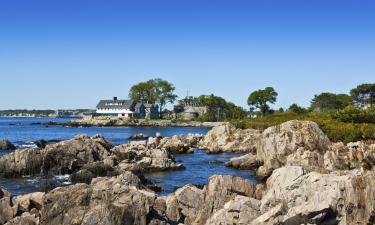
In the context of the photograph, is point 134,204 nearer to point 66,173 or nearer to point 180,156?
point 66,173

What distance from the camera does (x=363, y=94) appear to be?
482 feet

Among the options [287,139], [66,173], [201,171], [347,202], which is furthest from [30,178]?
[347,202]

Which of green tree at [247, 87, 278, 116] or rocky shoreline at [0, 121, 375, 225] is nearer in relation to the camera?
rocky shoreline at [0, 121, 375, 225]

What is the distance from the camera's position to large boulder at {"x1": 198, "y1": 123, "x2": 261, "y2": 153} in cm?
7812

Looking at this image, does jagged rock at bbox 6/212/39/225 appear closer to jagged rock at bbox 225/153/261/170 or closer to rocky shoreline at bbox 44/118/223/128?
jagged rock at bbox 225/153/261/170

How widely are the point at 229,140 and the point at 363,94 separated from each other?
80.2 metres

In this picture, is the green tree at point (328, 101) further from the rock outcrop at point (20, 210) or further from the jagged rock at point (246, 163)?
the rock outcrop at point (20, 210)

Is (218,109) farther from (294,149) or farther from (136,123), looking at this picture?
(294,149)

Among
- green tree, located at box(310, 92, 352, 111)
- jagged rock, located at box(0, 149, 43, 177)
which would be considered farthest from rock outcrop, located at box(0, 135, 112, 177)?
green tree, located at box(310, 92, 352, 111)

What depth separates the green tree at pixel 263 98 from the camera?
516 feet

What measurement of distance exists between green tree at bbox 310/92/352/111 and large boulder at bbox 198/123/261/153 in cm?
8946

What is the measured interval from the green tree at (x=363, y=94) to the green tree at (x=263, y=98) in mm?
24789

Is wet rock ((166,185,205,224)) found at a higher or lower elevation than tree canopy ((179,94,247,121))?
lower

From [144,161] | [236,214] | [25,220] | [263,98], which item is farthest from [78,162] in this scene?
[263,98]
